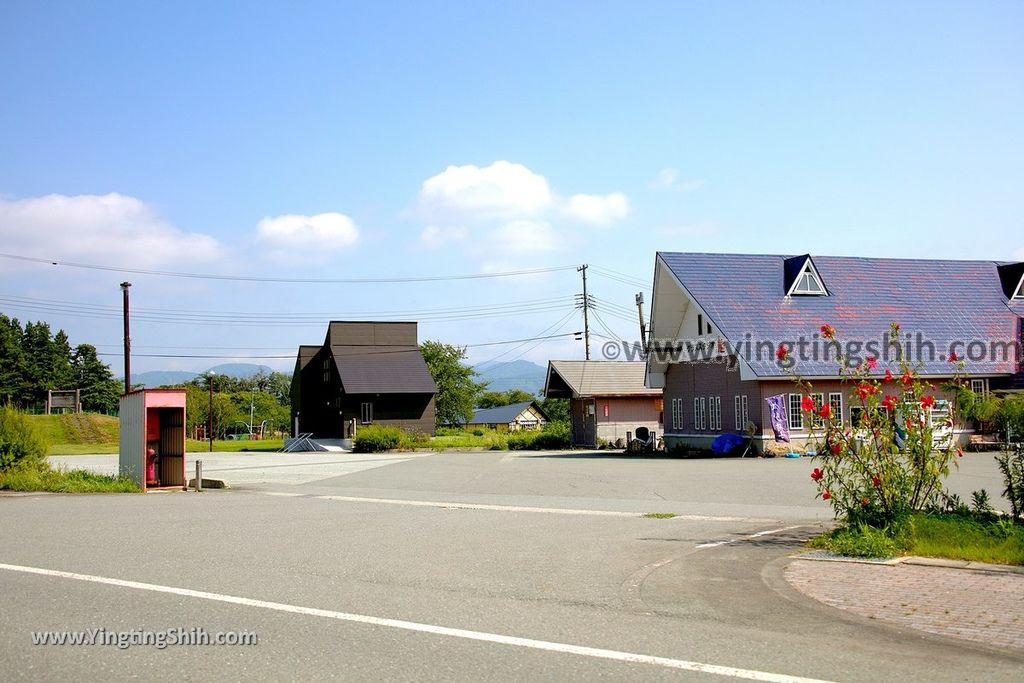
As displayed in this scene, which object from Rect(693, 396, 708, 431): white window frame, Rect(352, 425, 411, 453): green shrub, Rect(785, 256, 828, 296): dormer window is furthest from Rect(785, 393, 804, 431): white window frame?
Rect(352, 425, 411, 453): green shrub

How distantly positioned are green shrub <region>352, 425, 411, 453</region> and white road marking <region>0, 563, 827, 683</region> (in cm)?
4038

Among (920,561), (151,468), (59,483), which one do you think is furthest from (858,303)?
(59,483)

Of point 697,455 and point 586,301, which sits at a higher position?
point 586,301

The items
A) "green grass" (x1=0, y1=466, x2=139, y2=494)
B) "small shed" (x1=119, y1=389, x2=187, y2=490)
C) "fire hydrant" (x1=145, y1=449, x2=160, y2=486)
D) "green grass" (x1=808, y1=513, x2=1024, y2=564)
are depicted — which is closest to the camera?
"green grass" (x1=808, y1=513, x2=1024, y2=564)

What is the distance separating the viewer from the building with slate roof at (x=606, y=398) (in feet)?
157

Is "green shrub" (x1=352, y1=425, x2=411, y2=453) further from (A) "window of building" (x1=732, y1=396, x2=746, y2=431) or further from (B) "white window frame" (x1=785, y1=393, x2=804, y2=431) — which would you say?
(B) "white window frame" (x1=785, y1=393, x2=804, y2=431)

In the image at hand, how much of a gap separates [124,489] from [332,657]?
55.0ft

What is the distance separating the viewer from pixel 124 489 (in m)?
21.0

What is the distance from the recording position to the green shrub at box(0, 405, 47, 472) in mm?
21688

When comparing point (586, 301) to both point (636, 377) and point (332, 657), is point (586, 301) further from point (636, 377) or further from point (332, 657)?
point (332, 657)

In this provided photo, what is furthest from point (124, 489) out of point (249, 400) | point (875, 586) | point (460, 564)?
point (249, 400)

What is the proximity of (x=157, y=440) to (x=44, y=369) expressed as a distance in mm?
79956

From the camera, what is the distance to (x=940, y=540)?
10.4 m

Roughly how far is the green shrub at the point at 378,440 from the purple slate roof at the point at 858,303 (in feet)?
66.2
